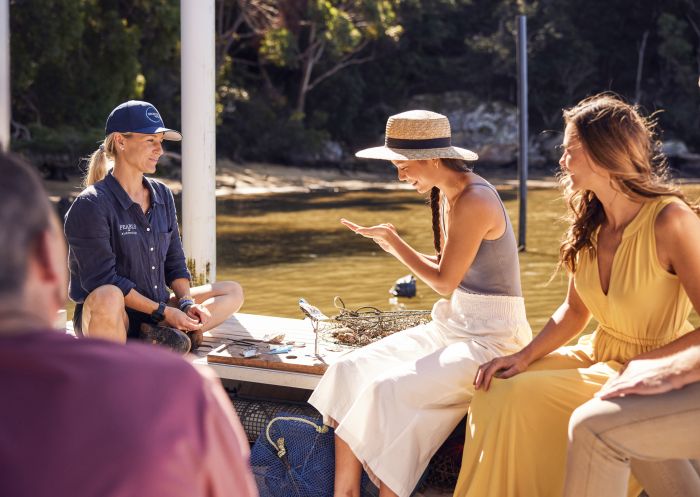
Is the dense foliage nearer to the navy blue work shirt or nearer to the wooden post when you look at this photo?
the wooden post

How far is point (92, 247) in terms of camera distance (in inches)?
163

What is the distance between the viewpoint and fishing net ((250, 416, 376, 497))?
3568 mm

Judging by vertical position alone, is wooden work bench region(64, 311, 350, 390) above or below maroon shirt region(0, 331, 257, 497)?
below

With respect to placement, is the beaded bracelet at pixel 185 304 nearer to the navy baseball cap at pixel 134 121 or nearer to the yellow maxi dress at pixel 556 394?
the navy baseball cap at pixel 134 121

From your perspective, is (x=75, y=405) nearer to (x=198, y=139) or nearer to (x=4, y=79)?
(x=4, y=79)

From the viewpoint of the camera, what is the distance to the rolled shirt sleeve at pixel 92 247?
162 inches

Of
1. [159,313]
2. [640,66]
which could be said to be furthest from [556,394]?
[640,66]

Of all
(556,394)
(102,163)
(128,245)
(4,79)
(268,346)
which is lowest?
(268,346)

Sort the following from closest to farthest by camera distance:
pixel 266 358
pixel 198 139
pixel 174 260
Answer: pixel 266 358
pixel 174 260
pixel 198 139

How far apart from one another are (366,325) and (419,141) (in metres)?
1.19

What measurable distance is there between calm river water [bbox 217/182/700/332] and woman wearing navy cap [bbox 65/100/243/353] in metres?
3.52

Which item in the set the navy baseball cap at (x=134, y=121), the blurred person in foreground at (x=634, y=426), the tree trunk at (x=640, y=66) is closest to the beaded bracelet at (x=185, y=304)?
the navy baseball cap at (x=134, y=121)

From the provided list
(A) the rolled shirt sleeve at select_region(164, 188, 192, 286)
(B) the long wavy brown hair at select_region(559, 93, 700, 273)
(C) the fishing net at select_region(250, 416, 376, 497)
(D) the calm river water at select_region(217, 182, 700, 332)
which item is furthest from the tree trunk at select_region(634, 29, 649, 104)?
(B) the long wavy brown hair at select_region(559, 93, 700, 273)

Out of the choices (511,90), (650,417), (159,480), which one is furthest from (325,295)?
(511,90)
